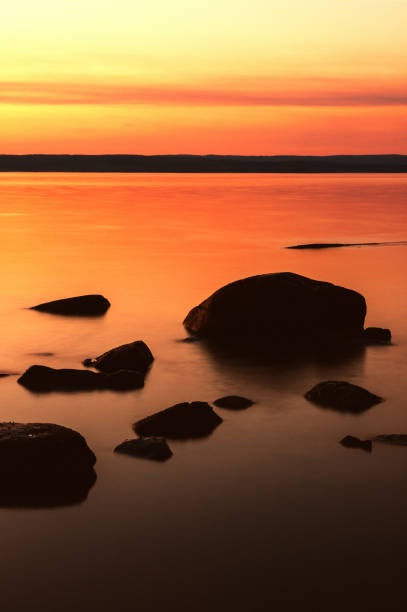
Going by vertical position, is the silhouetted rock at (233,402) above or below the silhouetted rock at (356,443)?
below

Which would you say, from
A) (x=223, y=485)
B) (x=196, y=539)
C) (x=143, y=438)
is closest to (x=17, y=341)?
(x=143, y=438)

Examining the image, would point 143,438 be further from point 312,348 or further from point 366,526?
point 312,348

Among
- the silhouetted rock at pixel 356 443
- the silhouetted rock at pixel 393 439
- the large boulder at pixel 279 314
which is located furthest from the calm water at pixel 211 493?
the large boulder at pixel 279 314

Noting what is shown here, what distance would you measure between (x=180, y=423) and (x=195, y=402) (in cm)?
45

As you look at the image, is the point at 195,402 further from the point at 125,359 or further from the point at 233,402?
the point at 125,359

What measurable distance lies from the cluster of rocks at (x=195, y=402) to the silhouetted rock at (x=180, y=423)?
12mm

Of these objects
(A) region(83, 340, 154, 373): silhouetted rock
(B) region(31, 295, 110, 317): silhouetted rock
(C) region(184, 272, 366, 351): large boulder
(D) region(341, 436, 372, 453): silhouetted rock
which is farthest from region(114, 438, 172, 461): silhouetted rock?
(B) region(31, 295, 110, 317): silhouetted rock

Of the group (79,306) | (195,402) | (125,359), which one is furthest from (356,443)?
(79,306)

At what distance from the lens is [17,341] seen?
54.9ft

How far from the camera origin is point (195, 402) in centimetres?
1151

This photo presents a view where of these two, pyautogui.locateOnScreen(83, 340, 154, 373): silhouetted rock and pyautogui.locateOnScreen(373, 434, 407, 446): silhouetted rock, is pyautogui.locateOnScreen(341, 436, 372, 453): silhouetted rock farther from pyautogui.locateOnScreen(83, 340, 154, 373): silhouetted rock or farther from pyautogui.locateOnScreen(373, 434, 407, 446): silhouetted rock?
pyautogui.locateOnScreen(83, 340, 154, 373): silhouetted rock

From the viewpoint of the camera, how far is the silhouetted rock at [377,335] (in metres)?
16.9

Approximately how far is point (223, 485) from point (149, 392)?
392 centimetres

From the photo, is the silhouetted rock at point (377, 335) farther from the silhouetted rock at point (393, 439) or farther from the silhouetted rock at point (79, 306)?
the silhouetted rock at point (393, 439)
